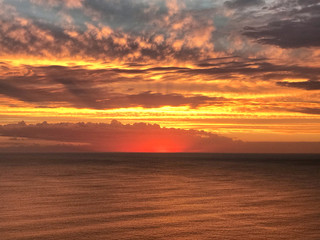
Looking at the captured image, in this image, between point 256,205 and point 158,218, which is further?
point 256,205

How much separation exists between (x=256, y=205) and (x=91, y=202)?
14940 mm

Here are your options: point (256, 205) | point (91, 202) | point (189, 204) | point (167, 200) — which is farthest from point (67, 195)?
point (256, 205)

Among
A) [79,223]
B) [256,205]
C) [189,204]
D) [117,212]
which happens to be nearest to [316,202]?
[256,205]

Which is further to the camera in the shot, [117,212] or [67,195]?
[67,195]

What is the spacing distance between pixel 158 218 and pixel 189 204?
24.1ft

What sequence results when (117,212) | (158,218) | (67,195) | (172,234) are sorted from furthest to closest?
(67,195)
(117,212)
(158,218)
(172,234)

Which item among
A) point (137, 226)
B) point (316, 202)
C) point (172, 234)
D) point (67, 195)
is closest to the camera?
point (172, 234)

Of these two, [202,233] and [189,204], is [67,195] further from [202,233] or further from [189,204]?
[202,233]

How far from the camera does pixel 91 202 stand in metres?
34.4

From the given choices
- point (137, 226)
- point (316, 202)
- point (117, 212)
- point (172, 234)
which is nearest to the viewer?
point (172, 234)

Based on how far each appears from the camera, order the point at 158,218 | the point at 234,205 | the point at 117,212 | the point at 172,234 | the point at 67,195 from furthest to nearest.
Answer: the point at 67,195 → the point at 234,205 → the point at 117,212 → the point at 158,218 → the point at 172,234

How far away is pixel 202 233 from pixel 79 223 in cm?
815

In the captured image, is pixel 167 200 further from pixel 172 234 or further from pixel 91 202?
pixel 172 234

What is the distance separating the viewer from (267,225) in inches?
981
